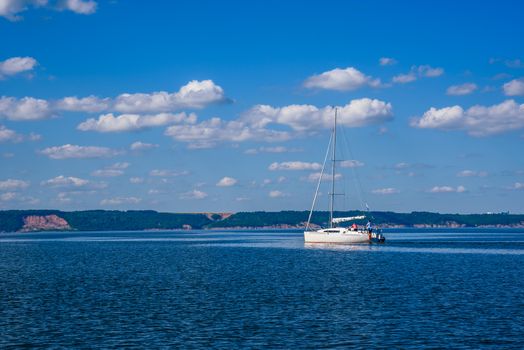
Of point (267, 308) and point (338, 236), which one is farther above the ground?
point (338, 236)

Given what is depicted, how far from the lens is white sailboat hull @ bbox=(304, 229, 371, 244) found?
166500 mm

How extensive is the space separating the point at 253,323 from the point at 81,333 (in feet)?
40.1

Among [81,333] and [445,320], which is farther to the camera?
[445,320]

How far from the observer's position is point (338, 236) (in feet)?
547

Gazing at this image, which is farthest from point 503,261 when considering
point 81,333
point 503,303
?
point 81,333

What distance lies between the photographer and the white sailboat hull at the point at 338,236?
16650 cm

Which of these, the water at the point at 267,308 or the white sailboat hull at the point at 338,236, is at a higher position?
the white sailboat hull at the point at 338,236

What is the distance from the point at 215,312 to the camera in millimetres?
55625

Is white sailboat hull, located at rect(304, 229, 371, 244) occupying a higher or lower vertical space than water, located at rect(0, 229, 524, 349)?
higher

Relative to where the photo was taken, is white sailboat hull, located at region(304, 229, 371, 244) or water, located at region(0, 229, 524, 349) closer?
water, located at region(0, 229, 524, 349)

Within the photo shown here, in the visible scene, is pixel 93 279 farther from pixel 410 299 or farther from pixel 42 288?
pixel 410 299

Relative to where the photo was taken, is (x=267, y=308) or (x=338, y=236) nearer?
(x=267, y=308)

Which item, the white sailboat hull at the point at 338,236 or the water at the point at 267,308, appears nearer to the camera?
the water at the point at 267,308

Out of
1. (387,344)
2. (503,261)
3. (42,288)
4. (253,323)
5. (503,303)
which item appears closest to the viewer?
(387,344)
